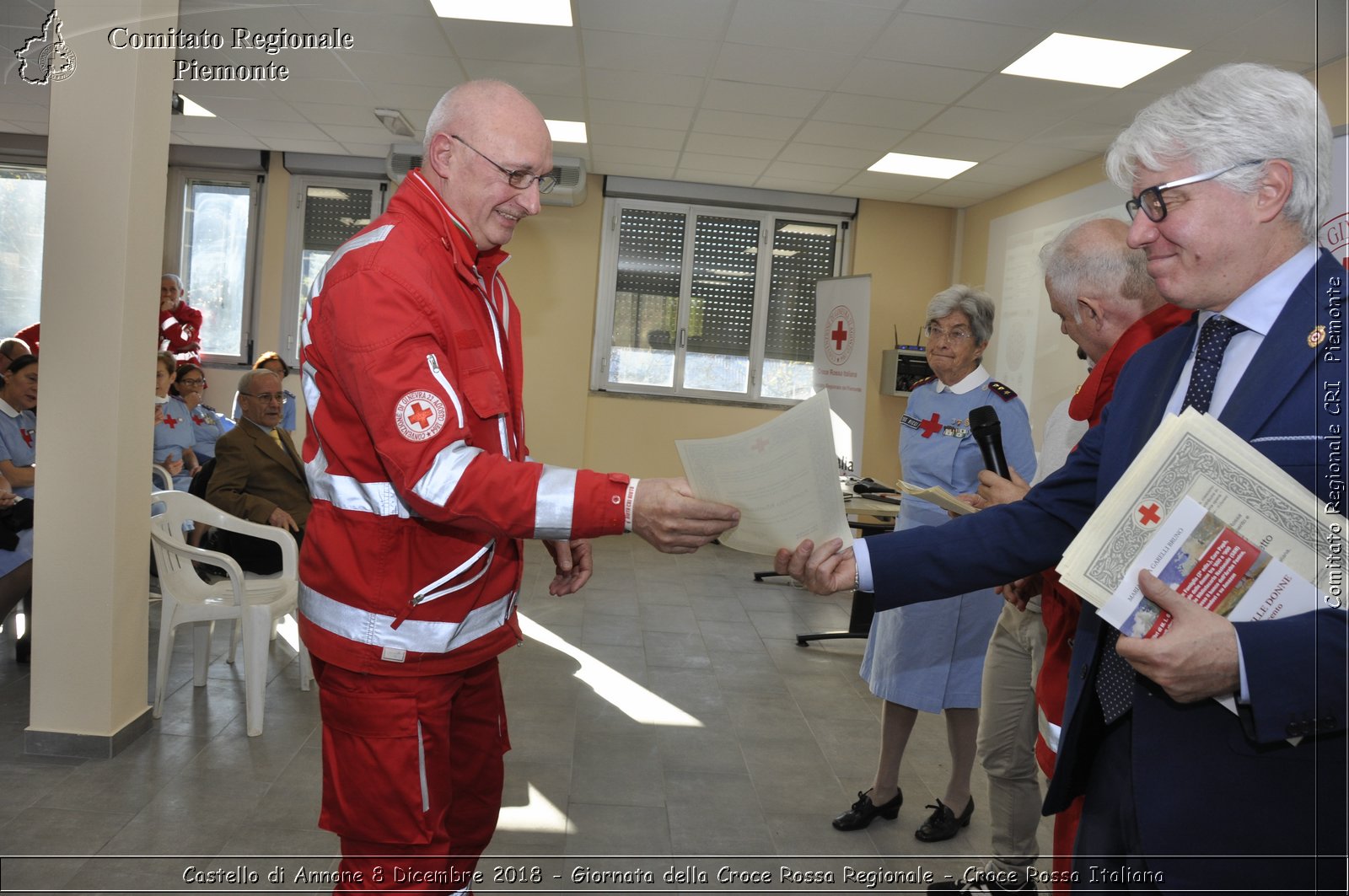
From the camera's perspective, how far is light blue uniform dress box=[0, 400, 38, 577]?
12.2ft

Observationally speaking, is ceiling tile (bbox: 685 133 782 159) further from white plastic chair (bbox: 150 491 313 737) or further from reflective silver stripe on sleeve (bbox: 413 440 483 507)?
reflective silver stripe on sleeve (bbox: 413 440 483 507)

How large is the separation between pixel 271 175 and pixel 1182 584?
31.5 feet

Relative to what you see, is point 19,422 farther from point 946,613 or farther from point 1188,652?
point 1188,652

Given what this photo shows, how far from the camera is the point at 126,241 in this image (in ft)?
9.86

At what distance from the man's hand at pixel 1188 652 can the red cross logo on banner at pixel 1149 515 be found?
0.06m

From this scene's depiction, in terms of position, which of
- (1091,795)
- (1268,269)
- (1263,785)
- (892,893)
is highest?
(1268,269)

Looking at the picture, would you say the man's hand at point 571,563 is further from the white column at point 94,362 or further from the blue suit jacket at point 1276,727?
the white column at point 94,362

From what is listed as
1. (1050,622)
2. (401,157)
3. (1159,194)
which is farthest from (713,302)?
(1159,194)

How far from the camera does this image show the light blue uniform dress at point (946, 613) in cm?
296

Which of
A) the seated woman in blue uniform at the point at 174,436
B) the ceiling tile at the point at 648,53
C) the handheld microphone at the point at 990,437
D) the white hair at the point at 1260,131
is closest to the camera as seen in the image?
the white hair at the point at 1260,131

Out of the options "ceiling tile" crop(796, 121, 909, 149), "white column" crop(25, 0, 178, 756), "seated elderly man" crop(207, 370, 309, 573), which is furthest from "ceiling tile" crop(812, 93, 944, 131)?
"white column" crop(25, 0, 178, 756)

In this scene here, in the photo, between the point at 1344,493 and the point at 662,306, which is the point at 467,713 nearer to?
the point at 1344,493

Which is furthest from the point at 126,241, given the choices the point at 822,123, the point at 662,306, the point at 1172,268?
the point at 662,306

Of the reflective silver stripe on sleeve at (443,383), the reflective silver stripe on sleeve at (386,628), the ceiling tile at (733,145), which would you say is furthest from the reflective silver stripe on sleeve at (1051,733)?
the ceiling tile at (733,145)
